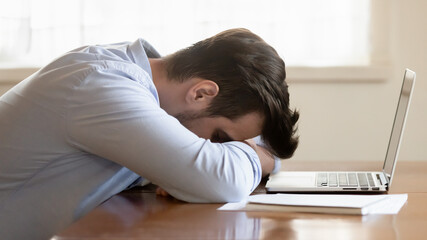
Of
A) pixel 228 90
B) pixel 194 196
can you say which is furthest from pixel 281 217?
pixel 228 90

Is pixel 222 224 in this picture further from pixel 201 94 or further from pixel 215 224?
pixel 201 94

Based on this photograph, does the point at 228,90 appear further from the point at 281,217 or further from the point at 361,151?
the point at 361,151

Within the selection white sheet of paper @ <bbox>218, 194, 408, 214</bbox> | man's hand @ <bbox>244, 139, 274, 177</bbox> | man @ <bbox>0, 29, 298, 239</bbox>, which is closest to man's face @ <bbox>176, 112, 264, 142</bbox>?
man @ <bbox>0, 29, 298, 239</bbox>

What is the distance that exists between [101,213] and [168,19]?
7.72 feet

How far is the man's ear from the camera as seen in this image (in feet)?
4.75

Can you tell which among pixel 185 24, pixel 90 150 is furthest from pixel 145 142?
pixel 185 24

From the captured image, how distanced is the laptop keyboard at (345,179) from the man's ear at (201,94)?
0.30 m

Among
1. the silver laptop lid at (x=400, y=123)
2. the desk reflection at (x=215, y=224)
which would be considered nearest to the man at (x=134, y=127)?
the desk reflection at (x=215, y=224)

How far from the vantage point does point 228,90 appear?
4.74 feet

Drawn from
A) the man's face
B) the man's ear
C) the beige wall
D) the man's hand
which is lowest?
the beige wall

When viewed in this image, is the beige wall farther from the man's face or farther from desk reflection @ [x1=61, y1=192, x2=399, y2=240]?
desk reflection @ [x1=61, y1=192, x2=399, y2=240]

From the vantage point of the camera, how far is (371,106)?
131 inches

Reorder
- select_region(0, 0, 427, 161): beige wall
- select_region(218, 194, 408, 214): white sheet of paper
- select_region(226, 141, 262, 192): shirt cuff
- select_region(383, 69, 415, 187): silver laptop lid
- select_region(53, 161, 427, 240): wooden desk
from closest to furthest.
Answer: select_region(53, 161, 427, 240): wooden desk → select_region(218, 194, 408, 214): white sheet of paper → select_region(226, 141, 262, 192): shirt cuff → select_region(383, 69, 415, 187): silver laptop lid → select_region(0, 0, 427, 161): beige wall

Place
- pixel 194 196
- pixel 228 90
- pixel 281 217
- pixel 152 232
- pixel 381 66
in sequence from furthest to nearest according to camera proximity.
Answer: pixel 381 66, pixel 228 90, pixel 194 196, pixel 281 217, pixel 152 232
